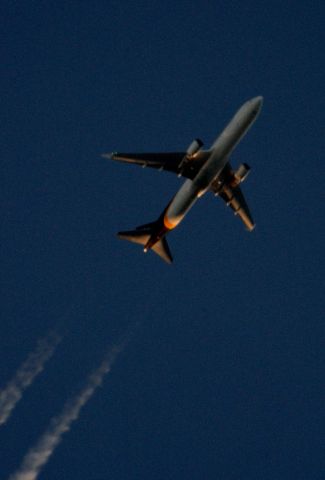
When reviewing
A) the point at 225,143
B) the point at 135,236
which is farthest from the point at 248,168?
the point at 135,236

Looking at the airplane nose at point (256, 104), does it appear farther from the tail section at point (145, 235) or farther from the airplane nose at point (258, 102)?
the tail section at point (145, 235)

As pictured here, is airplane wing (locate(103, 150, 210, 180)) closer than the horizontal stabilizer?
Yes

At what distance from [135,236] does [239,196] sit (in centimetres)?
1382

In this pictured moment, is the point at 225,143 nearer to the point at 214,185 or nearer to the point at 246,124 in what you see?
the point at 246,124

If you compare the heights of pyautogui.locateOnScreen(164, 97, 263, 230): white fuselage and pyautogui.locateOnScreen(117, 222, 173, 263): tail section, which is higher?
pyautogui.locateOnScreen(117, 222, 173, 263): tail section

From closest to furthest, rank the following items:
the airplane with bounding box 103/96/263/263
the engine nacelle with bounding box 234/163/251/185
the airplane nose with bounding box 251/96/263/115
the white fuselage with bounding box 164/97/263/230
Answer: the airplane nose with bounding box 251/96/263/115 → the white fuselage with bounding box 164/97/263/230 → the airplane with bounding box 103/96/263/263 → the engine nacelle with bounding box 234/163/251/185

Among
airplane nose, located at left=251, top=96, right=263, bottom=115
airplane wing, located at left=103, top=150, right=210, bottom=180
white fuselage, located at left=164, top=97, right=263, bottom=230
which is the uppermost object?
airplane wing, located at left=103, top=150, right=210, bottom=180

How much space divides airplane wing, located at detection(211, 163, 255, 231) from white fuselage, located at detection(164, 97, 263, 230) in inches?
320

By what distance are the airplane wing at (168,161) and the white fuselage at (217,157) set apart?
4.72 feet

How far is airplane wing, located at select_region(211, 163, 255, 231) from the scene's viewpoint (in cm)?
8256

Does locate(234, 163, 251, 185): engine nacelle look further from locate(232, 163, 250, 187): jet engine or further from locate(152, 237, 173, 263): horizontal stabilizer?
locate(152, 237, 173, 263): horizontal stabilizer

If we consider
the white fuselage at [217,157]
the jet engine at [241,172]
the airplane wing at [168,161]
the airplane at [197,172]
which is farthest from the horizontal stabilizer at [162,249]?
the jet engine at [241,172]

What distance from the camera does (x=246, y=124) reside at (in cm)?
7088

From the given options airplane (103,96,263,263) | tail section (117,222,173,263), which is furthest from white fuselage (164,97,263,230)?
tail section (117,222,173,263)
